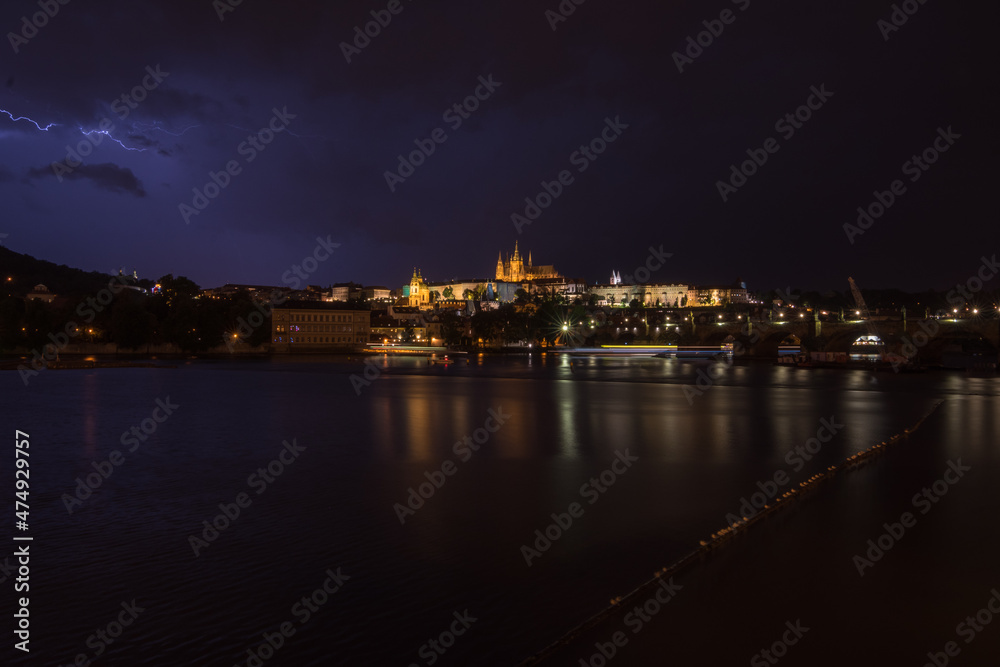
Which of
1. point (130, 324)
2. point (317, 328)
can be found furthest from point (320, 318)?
point (130, 324)

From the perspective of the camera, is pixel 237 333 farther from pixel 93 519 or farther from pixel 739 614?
pixel 739 614

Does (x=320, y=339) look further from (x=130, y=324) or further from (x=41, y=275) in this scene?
(x=41, y=275)

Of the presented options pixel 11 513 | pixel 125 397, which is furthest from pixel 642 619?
pixel 125 397

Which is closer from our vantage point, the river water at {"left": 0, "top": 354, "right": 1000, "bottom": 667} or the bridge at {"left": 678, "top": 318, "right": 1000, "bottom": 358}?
the river water at {"left": 0, "top": 354, "right": 1000, "bottom": 667}

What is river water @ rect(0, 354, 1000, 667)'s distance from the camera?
605cm

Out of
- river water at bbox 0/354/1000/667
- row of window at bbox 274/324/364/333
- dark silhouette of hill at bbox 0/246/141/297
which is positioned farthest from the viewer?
dark silhouette of hill at bbox 0/246/141/297

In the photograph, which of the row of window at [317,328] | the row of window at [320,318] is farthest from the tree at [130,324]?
the row of window at [320,318]

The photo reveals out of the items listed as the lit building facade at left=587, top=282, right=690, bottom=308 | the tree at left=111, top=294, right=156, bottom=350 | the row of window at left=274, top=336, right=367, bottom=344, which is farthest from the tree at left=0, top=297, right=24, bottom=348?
the lit building facade at left=587, top=282, right=690, bottom=308

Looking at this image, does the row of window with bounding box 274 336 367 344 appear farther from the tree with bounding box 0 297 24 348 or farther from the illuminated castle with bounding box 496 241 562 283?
the illuminated castle with bounding box 496 241 562 283

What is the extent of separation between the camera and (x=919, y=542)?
A: 871cm

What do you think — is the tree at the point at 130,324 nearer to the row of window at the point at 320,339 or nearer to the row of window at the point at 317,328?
the row of window at the point at 320,339

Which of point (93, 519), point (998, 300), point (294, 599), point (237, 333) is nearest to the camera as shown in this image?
point (294, 599)

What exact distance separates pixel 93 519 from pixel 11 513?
1.24 meters

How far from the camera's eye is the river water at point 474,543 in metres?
6.05
